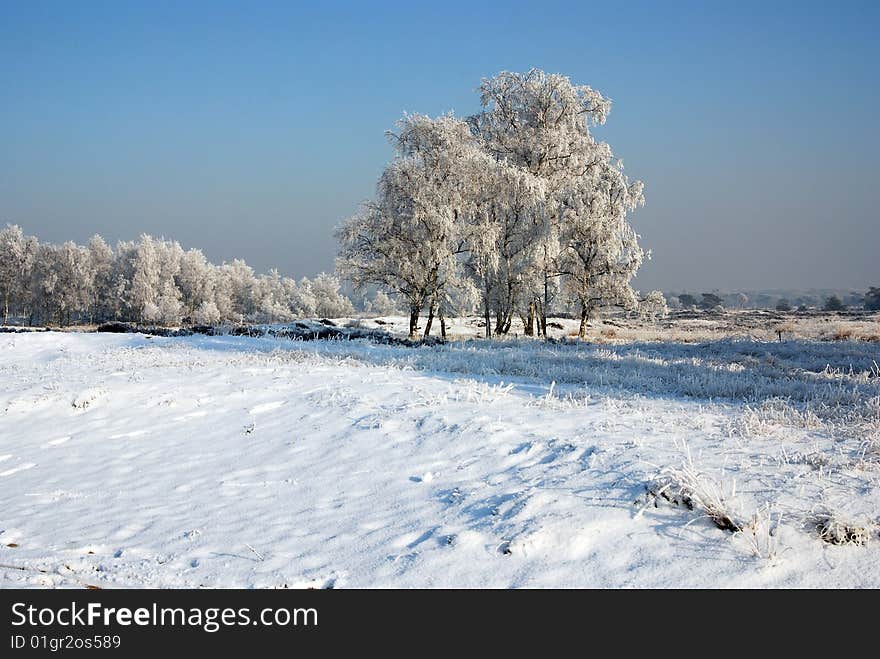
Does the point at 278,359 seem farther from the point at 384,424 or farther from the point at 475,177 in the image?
the point at 475,177

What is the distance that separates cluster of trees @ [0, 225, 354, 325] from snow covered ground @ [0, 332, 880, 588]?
71496 millimetres

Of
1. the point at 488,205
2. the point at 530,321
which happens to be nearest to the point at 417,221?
the point at 488,205

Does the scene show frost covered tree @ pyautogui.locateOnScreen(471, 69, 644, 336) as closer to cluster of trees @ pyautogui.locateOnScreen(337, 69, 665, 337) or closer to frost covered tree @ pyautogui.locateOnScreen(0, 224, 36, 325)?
cluster of trees @ pyautogui.locateOnScreen(337, 69, 665, 337)

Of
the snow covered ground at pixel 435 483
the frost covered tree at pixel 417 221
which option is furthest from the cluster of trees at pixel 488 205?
the snow covered ground at pixel 435 483

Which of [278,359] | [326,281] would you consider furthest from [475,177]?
[326,281]

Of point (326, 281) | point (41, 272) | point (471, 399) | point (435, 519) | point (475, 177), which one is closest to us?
point (435, 519)

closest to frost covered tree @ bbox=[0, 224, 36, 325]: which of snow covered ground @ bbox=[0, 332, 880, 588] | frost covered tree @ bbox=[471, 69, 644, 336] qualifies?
frost covered tree @ bbox=[471, 69, 644, 336]

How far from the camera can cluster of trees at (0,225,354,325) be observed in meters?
74.9

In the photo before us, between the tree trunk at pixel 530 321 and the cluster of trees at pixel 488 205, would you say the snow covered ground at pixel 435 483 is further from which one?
the tree trunk at pixel 530 321

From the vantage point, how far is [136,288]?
271 feet

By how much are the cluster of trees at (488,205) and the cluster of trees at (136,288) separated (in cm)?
5837

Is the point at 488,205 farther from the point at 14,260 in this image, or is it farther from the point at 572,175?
the point at 14,260

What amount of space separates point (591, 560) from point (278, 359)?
12.3 meters

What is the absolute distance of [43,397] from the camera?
11.8 metres
